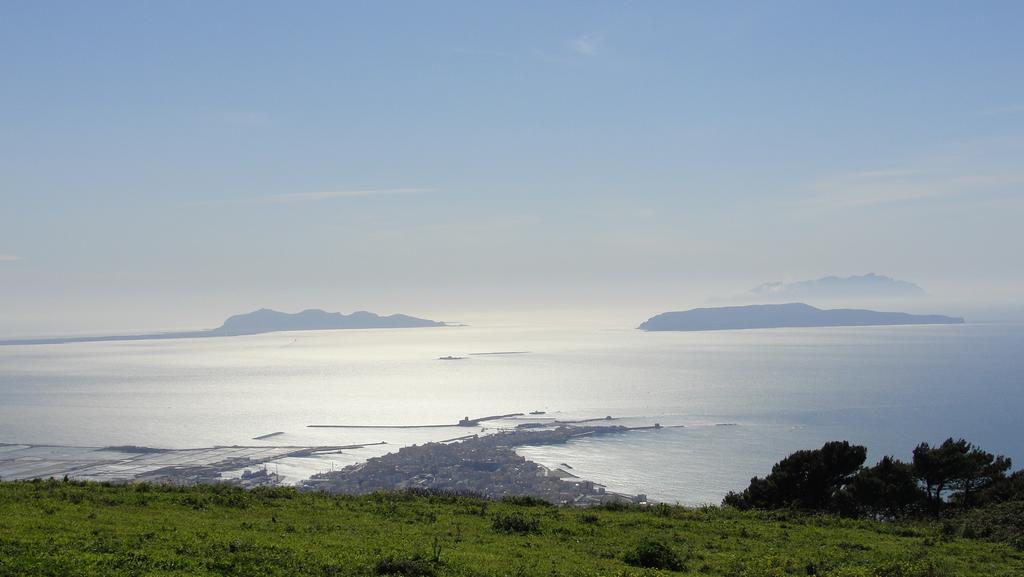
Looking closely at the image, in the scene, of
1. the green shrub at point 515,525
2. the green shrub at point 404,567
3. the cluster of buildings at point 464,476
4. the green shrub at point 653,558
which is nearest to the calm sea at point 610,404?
the cluster of buildings at point 464,476

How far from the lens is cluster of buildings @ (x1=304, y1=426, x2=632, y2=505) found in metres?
44.7

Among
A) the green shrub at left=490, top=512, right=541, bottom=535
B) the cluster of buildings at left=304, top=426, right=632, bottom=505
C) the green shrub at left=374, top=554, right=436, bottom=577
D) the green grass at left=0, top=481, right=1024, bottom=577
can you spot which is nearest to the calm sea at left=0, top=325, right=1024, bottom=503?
the cluster of buildings at left=304, top=426, right=632, bottom=505

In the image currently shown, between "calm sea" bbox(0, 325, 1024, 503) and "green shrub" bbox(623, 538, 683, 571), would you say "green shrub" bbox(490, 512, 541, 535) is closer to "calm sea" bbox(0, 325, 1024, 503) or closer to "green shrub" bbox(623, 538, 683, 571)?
"green shrub" bbox(623, 538, 683, 571)

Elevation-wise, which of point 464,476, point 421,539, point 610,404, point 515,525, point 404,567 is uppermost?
point 404,567

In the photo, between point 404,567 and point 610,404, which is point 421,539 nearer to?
point 404,567

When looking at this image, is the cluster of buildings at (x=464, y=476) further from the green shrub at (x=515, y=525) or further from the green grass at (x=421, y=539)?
the green shrub at (x=515, y=525)

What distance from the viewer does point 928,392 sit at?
394ft

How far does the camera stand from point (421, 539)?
13.3 meters

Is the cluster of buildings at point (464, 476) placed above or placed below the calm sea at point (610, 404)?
above

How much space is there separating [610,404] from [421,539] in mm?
105789

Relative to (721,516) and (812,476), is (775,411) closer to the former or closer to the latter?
(812,476)

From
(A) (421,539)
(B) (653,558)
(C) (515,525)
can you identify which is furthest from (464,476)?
(B) (653,558)

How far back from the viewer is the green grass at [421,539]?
10.6m

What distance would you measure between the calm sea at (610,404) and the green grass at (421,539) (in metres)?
34.9
